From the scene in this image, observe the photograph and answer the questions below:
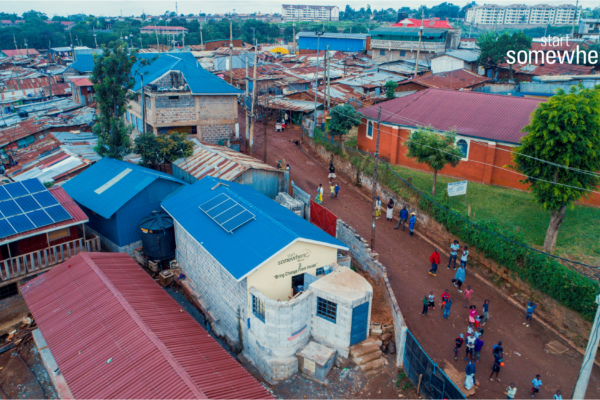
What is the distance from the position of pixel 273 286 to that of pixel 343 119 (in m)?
18.8

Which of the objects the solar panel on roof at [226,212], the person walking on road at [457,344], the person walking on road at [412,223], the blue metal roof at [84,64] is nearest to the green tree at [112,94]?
the solar panel on roof at [226,212]

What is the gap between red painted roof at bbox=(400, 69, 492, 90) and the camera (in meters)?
44.9

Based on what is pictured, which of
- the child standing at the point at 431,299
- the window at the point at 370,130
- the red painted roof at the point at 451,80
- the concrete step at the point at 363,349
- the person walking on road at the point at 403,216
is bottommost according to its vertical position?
the concrete step at the point at 363,349

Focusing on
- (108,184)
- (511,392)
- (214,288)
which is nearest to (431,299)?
(511,392)

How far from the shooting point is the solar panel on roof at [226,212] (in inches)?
713

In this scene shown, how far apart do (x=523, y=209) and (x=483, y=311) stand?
27.3 ft

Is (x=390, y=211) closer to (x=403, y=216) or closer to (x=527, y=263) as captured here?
(x=403, y=216)

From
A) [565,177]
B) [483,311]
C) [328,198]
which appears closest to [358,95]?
[328,198]

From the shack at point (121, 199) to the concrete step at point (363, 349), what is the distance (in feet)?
42.1

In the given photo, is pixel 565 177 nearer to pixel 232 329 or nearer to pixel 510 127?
pixel 510 127

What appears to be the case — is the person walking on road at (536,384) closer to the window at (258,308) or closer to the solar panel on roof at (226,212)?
the window at (258,308)

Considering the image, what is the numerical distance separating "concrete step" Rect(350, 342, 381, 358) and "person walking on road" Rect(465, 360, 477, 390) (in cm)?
319

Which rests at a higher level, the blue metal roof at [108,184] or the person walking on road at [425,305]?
the blue metal roof at [108,184]

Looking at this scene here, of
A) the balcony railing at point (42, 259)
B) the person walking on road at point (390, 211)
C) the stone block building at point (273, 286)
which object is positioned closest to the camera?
the stone block building at point (273, 286)
